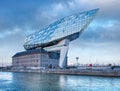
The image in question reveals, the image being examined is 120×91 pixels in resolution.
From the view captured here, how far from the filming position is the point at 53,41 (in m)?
124

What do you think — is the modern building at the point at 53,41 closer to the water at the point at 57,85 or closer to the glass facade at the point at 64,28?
the glass facade at the point at 64,28

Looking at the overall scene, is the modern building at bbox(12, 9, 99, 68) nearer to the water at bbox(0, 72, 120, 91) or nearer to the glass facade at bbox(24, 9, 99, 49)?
the glass facade at bbox(24, 9, 99, 49)

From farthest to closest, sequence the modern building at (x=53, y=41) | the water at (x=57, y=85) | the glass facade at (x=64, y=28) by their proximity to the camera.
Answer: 1. the modern building at (x=53, y=41)
2. the glass facade at (x=64, y=28)
3. the water at (x=57, y=85)

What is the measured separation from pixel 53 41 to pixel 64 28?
8490mm

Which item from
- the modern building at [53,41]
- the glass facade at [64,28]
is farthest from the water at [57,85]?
the modern building at [53,41]

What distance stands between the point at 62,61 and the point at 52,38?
39.4 ft

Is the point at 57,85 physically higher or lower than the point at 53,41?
lower

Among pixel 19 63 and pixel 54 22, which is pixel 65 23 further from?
pixel 19 63

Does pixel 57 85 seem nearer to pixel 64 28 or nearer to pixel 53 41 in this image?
pixel 64 28

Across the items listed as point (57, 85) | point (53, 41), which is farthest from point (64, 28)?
point (57, 85)

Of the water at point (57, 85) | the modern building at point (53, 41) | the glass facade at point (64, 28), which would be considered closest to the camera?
the water at point (57, 85)

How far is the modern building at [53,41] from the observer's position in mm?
114688

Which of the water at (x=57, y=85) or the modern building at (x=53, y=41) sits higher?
the modern building at (x=53, y=41)

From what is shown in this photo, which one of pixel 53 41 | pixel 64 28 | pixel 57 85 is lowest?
pixel 57 85
